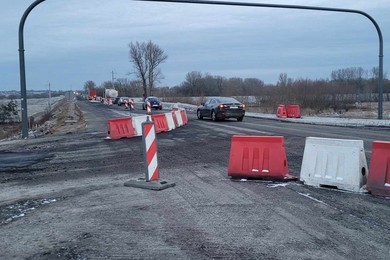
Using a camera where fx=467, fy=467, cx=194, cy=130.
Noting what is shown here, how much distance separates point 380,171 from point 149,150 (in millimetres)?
4308

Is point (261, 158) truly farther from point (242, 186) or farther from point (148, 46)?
point (148, 46)

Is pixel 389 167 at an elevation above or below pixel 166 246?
above

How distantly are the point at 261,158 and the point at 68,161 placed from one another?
6.40 metres

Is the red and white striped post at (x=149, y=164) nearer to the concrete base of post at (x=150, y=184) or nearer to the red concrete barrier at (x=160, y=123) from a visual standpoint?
the concrete base of post at (x=150, y=184)

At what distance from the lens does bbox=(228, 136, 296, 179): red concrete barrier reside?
31.0 feet

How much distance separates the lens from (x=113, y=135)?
20.0 metres

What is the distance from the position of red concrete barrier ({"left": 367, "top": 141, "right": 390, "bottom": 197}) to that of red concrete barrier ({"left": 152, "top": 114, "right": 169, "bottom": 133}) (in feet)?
48.8

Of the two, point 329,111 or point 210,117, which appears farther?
point 329,111

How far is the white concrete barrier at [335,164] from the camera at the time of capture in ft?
27.6

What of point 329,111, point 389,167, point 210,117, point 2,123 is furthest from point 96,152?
point 2,123

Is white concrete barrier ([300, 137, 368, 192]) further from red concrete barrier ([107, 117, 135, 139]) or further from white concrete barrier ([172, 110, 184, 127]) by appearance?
white concrete barrier ([172, 110, 184, 127])

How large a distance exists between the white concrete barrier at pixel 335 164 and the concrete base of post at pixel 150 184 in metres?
2.66

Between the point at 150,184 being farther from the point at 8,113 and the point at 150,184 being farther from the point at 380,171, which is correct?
the point at 8,113

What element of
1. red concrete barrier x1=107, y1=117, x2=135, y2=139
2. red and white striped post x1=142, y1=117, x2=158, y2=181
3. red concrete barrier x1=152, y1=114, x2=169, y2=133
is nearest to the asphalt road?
red and white striped post x1=142, y1=117, x2=158, y2=181
